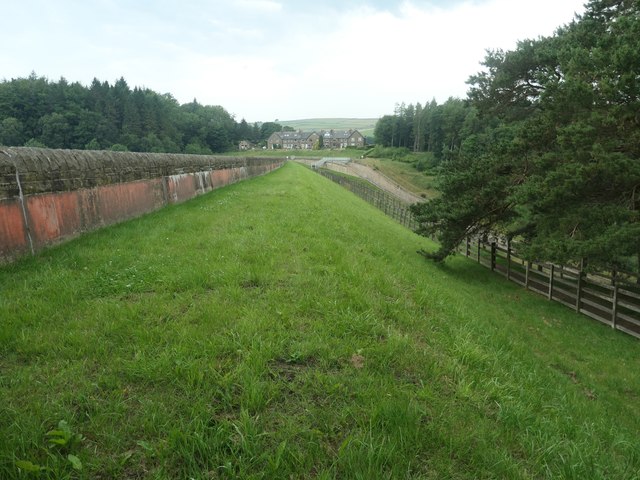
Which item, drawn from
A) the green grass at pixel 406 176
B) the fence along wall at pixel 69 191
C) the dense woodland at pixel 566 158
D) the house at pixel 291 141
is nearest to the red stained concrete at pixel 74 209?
the fence along wall at pixel 69 191

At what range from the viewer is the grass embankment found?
2229 mm

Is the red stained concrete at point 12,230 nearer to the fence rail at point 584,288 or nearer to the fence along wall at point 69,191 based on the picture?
the fence along wall at point 69,191

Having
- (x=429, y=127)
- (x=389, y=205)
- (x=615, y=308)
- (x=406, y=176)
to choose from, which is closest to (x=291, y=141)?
(x=429, y=127)

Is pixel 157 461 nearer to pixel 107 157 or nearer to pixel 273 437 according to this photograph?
pixel 273 437

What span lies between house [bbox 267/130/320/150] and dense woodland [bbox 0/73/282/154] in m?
45.3

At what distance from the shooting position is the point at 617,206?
9.55 metres

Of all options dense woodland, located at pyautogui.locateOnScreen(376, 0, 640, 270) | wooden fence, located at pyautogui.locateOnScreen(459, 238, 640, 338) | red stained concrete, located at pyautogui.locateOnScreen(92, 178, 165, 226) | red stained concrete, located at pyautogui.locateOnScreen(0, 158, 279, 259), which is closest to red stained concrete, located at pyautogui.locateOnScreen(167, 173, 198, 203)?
red stained concrete, located at pyautogui.locateOnScreen(0, 158, 279, 259)

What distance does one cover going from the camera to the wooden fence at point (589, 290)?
418 inches

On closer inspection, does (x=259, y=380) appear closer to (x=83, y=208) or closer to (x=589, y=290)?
(x=83, y=208)

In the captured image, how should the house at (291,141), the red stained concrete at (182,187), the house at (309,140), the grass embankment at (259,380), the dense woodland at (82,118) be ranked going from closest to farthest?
the grass embankment at (259,380) < the red stained concrete at (182,187) < the dense woodland at (82,118) < the house at (291,141) < the house at (309,140)

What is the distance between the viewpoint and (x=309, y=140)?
141625 mm

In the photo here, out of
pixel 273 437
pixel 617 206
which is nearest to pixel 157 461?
pixel 273 437

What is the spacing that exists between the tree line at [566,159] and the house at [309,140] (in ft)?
414

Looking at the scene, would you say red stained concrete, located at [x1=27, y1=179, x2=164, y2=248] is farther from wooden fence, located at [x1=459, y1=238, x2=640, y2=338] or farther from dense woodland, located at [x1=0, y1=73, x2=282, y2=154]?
dense woodland, located at [x1=0, y1=73, x2=282, y2=154]
